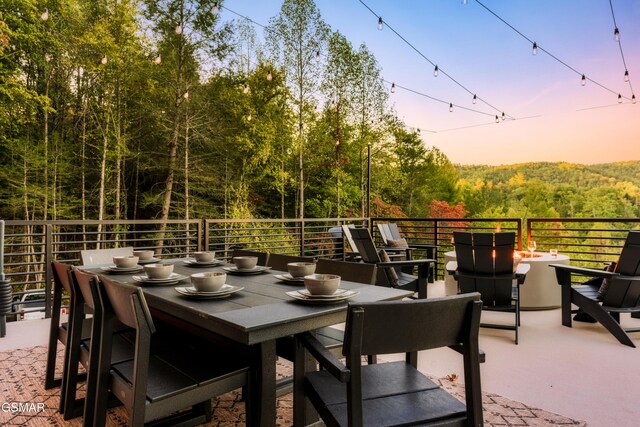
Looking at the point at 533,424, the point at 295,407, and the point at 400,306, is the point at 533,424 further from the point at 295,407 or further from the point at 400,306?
the point at 400,306

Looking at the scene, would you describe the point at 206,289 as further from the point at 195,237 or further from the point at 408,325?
the point at 195,237

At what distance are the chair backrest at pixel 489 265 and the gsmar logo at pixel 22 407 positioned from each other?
3367 millimetres

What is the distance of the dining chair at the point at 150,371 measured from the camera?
1436 millimetres

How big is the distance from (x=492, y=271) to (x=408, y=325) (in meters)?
2.97

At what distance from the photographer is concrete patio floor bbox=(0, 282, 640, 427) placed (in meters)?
2.35

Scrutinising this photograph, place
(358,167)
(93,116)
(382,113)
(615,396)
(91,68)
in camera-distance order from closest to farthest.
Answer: (615,396) < (91,68) < (93,116) < (382,113) < (358,167)

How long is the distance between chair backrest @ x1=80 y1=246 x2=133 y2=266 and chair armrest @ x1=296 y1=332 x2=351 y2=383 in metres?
2.26

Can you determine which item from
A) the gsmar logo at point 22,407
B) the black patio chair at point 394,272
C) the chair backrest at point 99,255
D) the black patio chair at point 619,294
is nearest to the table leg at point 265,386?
the gsmar logo at point 22,407

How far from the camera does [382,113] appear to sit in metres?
14.0

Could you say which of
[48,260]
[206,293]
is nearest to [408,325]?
[206,293]

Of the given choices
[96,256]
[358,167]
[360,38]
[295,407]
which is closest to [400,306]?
[295,407]

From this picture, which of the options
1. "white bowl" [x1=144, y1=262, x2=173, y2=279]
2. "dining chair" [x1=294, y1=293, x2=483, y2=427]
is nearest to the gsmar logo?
"white bowl" [x1=144, y1=262, x2=173, y2=279]

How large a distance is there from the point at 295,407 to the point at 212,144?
11.0 m

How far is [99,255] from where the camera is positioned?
10.7 ft
